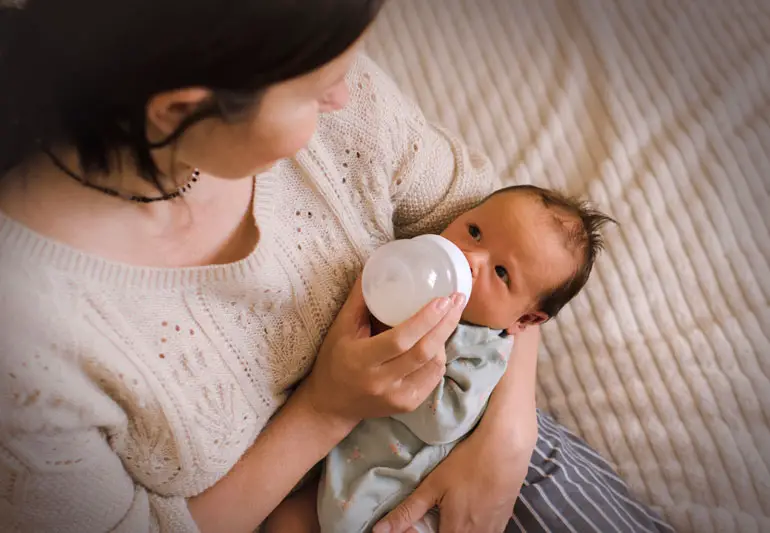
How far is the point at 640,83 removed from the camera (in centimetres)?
133

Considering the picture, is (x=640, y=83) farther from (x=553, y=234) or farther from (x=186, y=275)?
(x=186, y=275)

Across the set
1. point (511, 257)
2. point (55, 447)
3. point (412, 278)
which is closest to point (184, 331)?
point (55, 447)

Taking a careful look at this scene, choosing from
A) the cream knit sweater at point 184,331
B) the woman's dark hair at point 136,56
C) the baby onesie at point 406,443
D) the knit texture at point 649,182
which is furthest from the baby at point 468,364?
the woman's dark hair at point 136,56

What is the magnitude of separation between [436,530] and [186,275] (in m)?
0.54

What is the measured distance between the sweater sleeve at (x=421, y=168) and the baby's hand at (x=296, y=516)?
466 millimetres

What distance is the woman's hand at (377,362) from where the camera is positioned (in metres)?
0.73

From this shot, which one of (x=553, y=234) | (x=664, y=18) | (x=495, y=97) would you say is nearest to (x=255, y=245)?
(x=553, y=234)

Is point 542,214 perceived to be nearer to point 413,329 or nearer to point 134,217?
point 413,329

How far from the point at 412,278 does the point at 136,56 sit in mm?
418

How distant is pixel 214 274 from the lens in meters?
0.72

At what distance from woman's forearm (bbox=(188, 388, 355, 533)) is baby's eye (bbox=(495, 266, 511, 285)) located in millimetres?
323

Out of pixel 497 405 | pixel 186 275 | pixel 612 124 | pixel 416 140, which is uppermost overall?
pixel 612 124

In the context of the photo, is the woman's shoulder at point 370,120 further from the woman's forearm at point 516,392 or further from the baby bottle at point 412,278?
the woman's forearm at point 516,392

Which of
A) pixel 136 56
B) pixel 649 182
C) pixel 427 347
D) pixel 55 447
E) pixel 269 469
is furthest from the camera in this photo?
pixel 649 182
